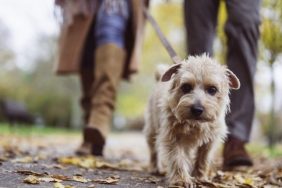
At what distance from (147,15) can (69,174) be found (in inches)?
101

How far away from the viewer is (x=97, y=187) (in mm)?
3613

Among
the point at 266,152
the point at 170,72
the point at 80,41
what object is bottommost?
the point at 266,152

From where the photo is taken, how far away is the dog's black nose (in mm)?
3785

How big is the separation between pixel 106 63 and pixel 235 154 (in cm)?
188

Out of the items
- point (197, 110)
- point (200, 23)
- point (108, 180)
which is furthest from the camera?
point (200, 23)

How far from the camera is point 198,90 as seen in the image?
12.8ft

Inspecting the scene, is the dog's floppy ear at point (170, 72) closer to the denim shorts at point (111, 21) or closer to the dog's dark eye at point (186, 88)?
the dog's dark eye at point (186, 88)

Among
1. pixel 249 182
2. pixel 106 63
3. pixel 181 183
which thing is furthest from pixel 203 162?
pixel 106 63

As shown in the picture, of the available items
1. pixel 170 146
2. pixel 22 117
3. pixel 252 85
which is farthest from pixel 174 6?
pixel 170 146

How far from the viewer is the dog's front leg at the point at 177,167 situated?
12.7ft

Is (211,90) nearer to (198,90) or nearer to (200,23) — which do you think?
(198,90)

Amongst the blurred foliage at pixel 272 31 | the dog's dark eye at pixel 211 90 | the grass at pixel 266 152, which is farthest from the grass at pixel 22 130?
the dog's dark eye at pixel 211 90

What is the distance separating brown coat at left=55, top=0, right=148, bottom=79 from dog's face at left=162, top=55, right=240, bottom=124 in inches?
85.1

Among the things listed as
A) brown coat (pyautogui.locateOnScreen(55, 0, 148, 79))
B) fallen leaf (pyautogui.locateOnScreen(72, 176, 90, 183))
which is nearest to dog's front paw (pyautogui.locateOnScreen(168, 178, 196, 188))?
fallen leaf (pyautogui.locateOnScreen(72, 176, 90, 183))
